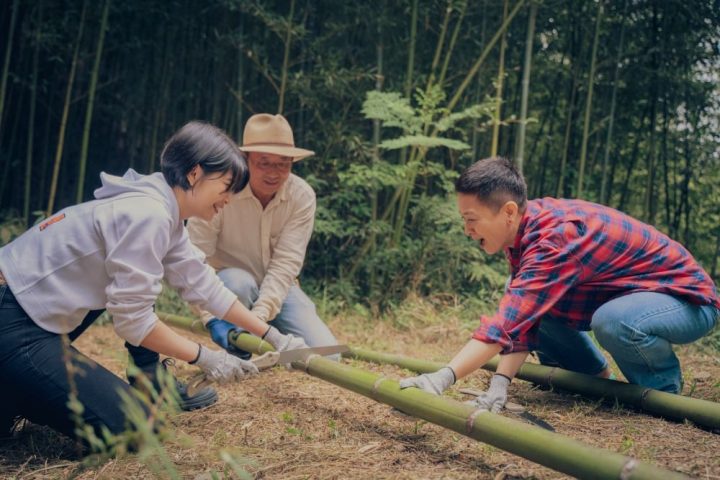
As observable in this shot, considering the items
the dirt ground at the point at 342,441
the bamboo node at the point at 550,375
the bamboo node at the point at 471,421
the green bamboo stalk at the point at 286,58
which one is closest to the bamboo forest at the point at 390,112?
the green bamboo stalk at the point at 286,58

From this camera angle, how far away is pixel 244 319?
2980 mm

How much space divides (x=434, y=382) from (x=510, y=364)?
0.42 metres

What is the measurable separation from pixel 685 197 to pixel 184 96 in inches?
198

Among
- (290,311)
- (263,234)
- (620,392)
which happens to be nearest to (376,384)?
(620,392)

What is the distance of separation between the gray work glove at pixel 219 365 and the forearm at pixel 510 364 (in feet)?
3.40

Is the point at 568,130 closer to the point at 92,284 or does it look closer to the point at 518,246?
Result: the point at 518,246

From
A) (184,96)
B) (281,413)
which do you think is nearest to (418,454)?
(281,413)

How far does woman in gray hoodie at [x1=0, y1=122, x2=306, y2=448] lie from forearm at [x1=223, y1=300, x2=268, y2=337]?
0.54 metres

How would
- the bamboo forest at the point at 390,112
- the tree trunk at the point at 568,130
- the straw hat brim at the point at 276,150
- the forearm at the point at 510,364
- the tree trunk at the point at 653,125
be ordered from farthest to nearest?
the tree trunk at the point at 568,130 → the tree trunk at the point at 653,125 → the bamboo forest at the point at 390,112 → the straw hat brim at the point at 276,150 → the forearm at the point at 510,364

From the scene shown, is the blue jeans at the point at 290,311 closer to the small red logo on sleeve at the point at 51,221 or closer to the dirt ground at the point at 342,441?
the dirt ground at the point at 342,441

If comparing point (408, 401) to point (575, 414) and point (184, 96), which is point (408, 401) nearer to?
point (575, 414)

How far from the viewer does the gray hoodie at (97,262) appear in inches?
85.7

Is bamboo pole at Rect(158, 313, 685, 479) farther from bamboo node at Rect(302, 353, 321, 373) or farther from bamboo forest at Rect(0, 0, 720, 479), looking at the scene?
bamboo forest at Rect(0, 0, 720, 479)

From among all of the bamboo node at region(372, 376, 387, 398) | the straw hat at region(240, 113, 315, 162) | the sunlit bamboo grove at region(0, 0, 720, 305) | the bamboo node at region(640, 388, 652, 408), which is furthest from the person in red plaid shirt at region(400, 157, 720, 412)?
the sunlit bamboo grove at region(0, 0, 720, 305)
